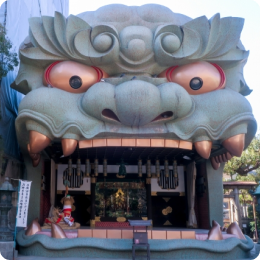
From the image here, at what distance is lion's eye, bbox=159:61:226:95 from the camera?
8441 mm

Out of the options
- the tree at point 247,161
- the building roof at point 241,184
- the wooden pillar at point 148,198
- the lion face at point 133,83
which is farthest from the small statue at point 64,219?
the tree at point 247,161

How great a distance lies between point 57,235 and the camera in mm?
7918

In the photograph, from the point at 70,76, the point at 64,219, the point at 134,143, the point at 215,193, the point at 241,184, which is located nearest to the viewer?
the point at 134,143

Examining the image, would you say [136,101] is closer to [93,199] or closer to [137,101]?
[137,101]

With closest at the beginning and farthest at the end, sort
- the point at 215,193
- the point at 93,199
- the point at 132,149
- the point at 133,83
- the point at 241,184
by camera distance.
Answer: the point at 133,83 → the point at 132,149 → the point at 215,193 → the point at 93,199 → the point at 241,184

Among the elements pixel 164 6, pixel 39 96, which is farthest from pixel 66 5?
pixel 39 96

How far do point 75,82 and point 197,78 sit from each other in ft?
10.8

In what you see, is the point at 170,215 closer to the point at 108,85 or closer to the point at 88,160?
the point at 88,160

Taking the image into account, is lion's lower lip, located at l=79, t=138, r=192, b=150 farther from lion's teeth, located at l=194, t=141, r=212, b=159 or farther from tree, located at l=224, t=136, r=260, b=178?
tree, located at l=224, t=136, r=260, b=178

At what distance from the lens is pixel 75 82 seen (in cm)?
843

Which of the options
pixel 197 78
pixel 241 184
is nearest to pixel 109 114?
pixel 197 78

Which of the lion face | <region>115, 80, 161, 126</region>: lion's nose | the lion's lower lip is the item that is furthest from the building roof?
<region>115, 80, 161, 126</region>: lion's nose

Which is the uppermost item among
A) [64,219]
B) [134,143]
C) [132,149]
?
[132,149]

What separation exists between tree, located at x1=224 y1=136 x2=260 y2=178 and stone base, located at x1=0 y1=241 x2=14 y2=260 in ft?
49.5
